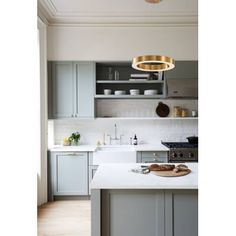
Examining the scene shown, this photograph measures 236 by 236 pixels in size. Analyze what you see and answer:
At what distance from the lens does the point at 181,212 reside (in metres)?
2.16

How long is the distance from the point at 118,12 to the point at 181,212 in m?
3.27

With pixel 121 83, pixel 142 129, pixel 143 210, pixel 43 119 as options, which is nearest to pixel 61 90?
pixel 43 119

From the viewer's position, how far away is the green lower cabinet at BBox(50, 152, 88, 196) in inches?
161

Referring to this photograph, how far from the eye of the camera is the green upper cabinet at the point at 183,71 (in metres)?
4.29

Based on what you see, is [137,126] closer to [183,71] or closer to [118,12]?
[183,71]

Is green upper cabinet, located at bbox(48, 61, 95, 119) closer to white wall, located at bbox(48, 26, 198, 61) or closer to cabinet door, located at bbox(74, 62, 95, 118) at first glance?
cabinet door, located at bbox(74, 62, 95, 118)

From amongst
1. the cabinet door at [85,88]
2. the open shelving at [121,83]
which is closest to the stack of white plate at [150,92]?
the open shelving at [121,83]

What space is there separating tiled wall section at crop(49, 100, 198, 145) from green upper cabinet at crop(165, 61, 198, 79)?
0.56m

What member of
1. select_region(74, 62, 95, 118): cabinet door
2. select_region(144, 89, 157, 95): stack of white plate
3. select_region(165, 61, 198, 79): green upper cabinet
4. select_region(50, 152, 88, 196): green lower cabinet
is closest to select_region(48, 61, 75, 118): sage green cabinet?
select_region(74, 62, 95, 118): cabinet door

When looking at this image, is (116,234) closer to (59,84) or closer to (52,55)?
(59,84)

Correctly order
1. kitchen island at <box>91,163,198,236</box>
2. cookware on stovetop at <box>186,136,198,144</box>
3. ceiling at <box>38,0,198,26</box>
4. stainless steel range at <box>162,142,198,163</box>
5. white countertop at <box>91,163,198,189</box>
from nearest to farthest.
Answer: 1. white countertop at <box>91,163,198,189</box>
2. kitchen island at <box>91,163,198,236</box>
3. ceiling at <box>38,0,198,26</box>
4. stainless steel range at <box>162,142,198,163</box>
5. cookware on stovetop at <box>186,136,198,144</box>
